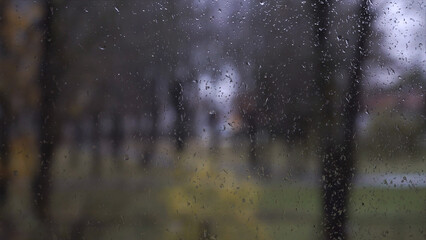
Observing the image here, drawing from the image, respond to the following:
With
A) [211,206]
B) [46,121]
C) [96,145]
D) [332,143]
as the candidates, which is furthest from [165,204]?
[332,143]

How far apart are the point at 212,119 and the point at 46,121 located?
404 millimetres

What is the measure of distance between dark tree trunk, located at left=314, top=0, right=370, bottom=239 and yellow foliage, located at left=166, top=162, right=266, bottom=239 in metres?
0.20

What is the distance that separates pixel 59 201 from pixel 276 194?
1.75 ft

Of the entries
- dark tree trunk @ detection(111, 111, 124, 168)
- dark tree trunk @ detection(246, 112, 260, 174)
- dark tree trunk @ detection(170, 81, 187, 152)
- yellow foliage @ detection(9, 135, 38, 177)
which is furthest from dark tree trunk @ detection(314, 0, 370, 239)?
yellow foliage @ detection(9, 135, 38, 177)

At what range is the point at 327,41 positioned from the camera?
122 centimetres

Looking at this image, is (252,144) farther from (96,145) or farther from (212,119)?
(96,145)

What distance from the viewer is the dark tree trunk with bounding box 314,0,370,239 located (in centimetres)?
121

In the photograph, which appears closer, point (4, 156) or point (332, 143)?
point (4, 156)

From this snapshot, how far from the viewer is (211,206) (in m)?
1.17

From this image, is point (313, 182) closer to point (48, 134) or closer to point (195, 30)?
point (195, 30)

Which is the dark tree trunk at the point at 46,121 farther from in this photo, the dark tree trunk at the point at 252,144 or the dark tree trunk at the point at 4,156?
the dark tree trunk at the point at 252,144

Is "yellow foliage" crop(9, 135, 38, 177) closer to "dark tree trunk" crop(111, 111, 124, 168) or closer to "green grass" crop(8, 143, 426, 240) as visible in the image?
"green grass" crop(8, 143, 426, 240)

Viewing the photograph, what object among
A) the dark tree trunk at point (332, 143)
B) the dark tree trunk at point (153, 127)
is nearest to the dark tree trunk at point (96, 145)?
the dark tree trunk at point (153, 127)

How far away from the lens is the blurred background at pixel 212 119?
1.13m
